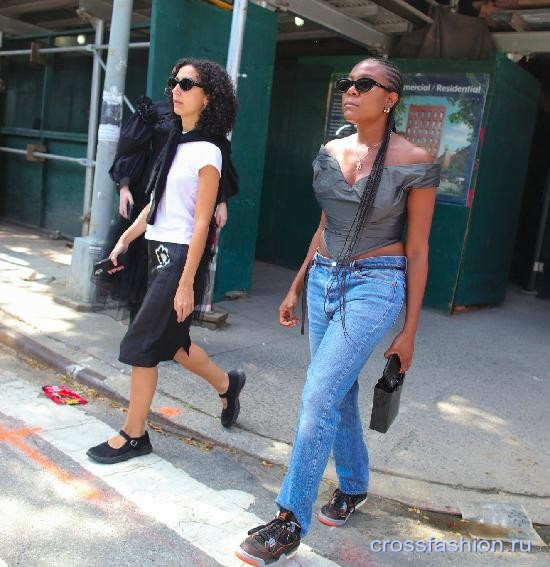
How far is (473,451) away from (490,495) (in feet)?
1.61

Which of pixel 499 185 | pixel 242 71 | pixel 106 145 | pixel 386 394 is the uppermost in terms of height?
pixel 242 71

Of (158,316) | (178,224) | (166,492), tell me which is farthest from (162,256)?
(166,492)

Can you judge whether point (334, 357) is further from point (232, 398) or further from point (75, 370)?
point (75, 370)

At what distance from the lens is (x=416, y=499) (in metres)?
3.53

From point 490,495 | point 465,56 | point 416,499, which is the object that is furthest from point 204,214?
point 465,56

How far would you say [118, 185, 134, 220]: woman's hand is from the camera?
4590 millimetres

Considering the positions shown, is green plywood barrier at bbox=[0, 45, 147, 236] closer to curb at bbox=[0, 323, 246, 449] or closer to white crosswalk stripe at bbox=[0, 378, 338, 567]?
curb at bbox=[0, 323, 246, 449]

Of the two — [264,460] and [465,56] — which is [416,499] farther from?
[465,56]

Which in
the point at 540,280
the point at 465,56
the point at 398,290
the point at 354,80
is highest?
the point at 465,56

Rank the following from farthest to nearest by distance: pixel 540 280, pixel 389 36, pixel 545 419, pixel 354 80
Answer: pixel 540 280, pixel 389 36, pixel 545 419, pixel 354 80

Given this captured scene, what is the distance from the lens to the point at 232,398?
4023 millimetres

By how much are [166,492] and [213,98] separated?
6.56 feet

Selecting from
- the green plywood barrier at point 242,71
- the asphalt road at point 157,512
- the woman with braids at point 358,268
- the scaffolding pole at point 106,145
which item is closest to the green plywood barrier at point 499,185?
the green plywood barrier at point 242,71

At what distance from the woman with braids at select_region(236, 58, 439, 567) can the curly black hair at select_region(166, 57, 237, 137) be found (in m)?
0.81
